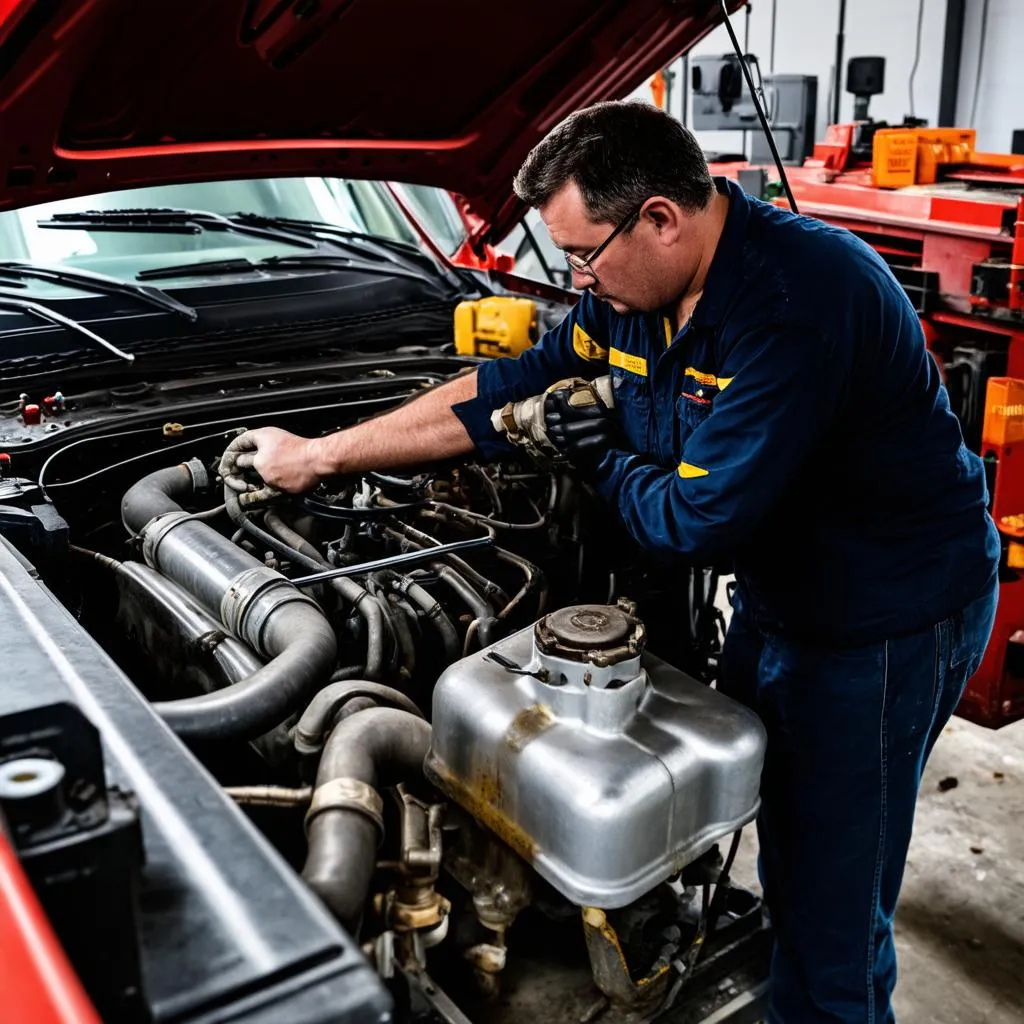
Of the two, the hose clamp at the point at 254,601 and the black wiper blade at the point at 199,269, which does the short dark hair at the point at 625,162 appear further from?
the black wiper blade at the point at 199,269

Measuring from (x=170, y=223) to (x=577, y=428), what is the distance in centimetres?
140

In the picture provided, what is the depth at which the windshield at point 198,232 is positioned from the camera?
2381 millimetres

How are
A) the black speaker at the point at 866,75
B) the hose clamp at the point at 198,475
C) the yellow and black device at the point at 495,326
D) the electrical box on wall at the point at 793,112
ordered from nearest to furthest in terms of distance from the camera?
1. the hose clamp at the point at 198,475
2. the yellow and black device at the point at 495,326
3. the black speaker at the point at 866,75
4. the electrical box on wall at the point at 793,112

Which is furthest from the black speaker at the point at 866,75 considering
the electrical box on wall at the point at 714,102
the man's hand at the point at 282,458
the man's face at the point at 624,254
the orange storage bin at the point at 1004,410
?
the man's hand at the point at 282,458

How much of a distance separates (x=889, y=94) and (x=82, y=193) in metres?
7.13

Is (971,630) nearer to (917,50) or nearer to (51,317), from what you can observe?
(51,317)

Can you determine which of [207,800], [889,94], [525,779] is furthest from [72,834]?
[889,94]

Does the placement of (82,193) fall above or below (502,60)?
below

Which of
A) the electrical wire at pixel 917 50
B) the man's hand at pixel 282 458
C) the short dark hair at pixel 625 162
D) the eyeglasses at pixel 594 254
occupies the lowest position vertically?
the man's hand at pixel 282 458

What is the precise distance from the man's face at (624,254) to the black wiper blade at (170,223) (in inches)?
51.1

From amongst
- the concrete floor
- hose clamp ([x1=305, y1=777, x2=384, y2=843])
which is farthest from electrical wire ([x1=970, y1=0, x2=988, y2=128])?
hose clamp ([x1=305, y1=777, x2=384, y2=843])

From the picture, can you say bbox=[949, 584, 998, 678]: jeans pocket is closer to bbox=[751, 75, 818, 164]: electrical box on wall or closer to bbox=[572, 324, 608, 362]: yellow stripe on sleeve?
bbox=[572, 324, 608, 362]: yellow stripe on sleeve

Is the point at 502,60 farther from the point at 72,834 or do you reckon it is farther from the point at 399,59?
the point at 72,834

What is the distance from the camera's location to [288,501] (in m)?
1.92
